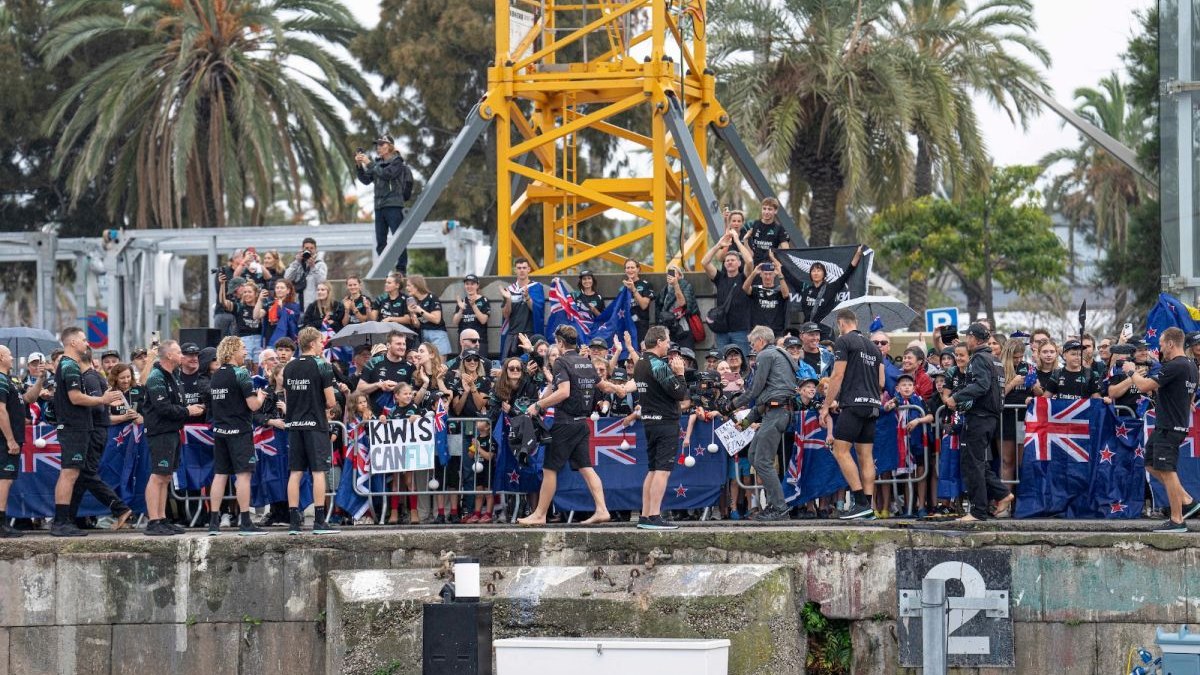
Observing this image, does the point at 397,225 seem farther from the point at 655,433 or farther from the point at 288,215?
the point at 288,215

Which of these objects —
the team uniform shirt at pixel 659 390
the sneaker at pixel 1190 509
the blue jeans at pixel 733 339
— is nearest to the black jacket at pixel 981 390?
the sneaker at pixel 1190 509

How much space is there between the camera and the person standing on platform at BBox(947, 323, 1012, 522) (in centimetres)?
1398

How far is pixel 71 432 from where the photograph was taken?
1499 cm

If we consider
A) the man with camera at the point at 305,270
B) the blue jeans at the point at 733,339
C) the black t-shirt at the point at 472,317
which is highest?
the man with camera at the point at 305,270

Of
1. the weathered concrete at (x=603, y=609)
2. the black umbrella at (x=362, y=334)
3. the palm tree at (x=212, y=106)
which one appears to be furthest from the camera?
the palm tree at (x=212, y=106)

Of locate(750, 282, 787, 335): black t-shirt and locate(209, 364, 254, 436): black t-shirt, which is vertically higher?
locate(750, 282, 787, 335): black t-shirt

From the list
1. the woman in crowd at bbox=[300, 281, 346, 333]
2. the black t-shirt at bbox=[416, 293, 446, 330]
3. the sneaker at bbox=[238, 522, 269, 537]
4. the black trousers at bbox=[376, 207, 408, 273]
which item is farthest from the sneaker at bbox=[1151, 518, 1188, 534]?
the black trousers at bbox=[376, 207, 408, 273]

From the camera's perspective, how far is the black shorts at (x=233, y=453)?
584 inches

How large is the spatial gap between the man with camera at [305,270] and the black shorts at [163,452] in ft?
16.0

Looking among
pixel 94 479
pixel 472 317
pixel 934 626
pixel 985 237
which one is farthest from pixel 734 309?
pixel 985 237

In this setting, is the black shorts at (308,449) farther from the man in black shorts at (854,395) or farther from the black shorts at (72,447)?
the man in black shorts at (854,395)

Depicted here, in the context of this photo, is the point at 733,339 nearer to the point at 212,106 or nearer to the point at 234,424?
the point at 234,424

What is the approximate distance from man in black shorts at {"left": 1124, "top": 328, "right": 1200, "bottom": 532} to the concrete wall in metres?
0.56

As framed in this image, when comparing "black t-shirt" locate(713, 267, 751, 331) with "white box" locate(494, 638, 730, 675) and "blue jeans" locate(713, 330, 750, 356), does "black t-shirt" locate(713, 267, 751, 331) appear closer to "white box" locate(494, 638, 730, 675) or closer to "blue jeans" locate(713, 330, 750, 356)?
"blue jeans" locate(713, 330, 750, 356)
